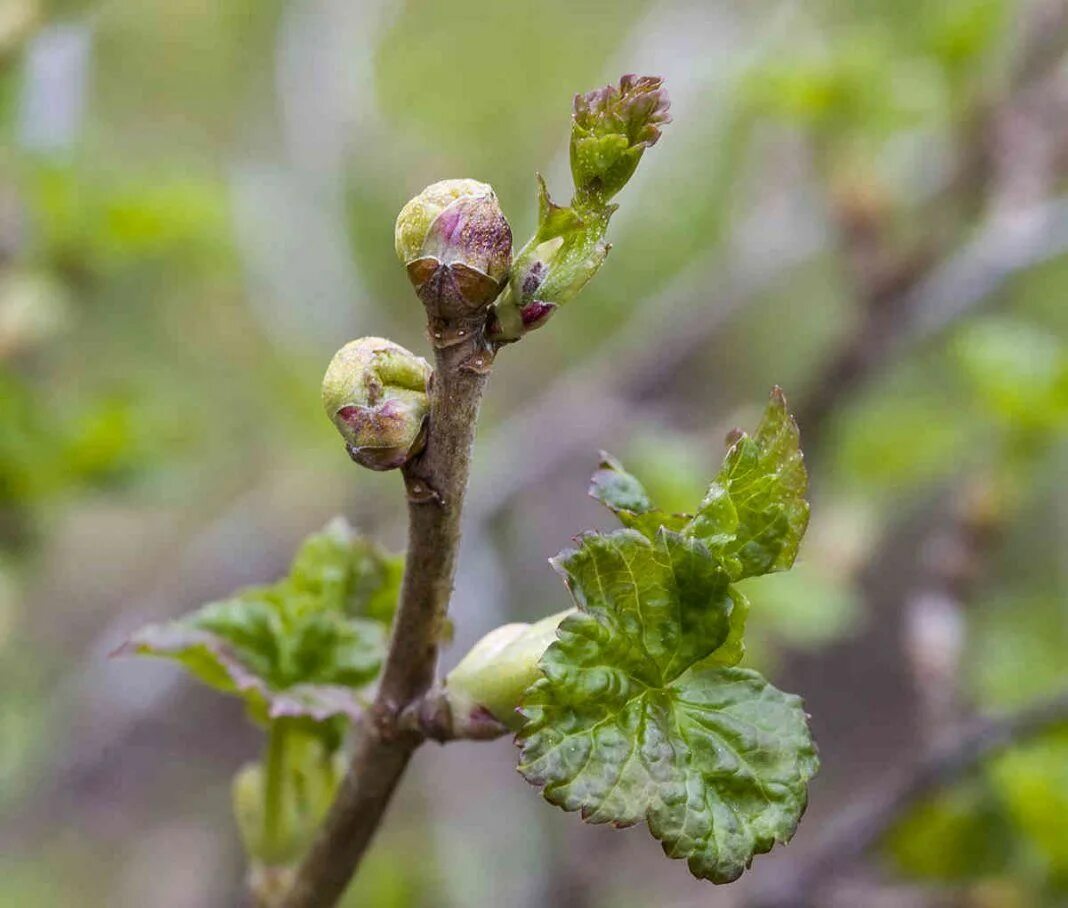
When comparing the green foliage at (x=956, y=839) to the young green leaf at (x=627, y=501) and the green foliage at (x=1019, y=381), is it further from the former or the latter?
the young green leaf at (x=627, y=501)

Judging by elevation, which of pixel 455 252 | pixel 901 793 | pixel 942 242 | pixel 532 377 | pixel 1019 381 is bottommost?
pixel 455 252

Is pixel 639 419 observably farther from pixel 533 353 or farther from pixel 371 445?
pixel 371 445

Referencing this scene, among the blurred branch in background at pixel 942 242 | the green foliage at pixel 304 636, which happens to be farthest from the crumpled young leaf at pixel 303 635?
the blurred branch in background at pixel 942 242

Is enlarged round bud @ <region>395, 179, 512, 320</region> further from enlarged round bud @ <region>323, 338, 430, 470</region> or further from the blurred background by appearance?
the blurred background

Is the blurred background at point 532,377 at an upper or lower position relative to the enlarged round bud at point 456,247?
upper

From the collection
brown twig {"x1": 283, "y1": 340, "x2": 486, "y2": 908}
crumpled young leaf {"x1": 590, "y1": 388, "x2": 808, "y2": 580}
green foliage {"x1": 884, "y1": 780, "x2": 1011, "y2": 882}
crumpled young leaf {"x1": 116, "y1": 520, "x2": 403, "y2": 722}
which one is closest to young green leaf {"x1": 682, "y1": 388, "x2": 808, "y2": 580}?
crumpled young leaf {"x1": 590, "y1": 388, "x2": 808, "y2": 580}

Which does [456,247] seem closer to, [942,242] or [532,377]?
[942,242]

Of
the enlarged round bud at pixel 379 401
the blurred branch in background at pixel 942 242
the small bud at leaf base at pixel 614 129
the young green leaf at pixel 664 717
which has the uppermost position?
the blurred branch in background at pixel 942 242

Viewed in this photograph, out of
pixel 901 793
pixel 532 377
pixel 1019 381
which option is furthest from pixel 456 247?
pixel 532 377

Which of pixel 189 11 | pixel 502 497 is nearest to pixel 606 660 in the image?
pixel 502 497
